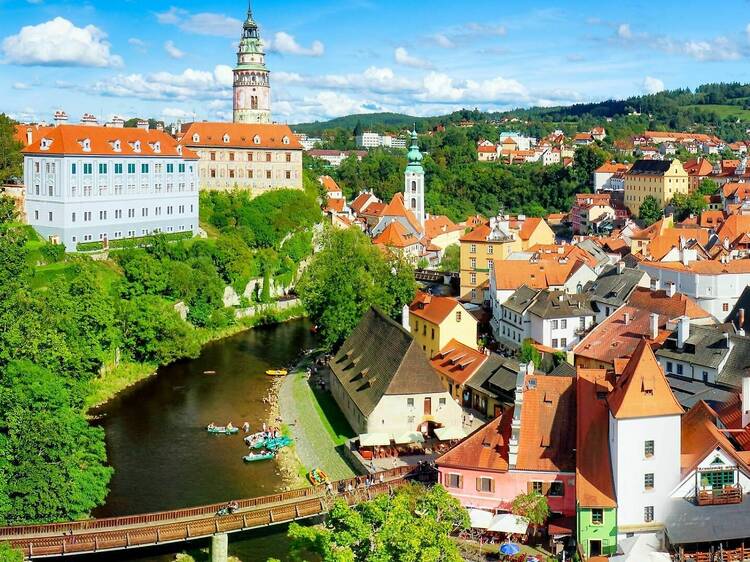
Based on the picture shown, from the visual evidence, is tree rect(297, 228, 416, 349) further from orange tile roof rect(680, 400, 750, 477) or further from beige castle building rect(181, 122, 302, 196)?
beige castle building rect(181, 122, 302, 196)

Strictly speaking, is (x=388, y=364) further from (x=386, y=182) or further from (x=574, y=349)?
(x=386, y=182)

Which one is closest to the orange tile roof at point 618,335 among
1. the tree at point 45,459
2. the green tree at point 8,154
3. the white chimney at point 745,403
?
the white chimney at point 745,403

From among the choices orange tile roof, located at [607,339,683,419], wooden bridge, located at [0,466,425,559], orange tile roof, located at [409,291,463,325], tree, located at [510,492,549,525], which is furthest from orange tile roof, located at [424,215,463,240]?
orange tile roof, located at [607,339,683,419]

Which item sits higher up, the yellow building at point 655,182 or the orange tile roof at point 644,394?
the yellow building at point 655,182

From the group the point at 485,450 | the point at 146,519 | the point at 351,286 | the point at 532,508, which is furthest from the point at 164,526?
the point at 351,286

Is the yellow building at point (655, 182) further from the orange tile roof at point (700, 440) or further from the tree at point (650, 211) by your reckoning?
the orange tile roof at point (700, 440)

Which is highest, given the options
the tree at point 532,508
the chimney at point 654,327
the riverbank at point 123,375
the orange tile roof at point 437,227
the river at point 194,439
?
the orange tile roof at point 437,227
